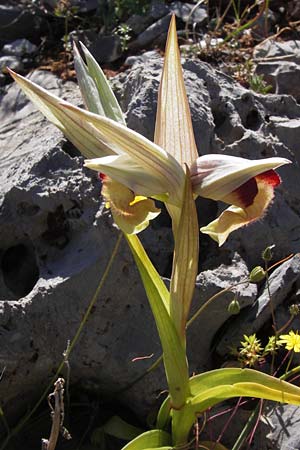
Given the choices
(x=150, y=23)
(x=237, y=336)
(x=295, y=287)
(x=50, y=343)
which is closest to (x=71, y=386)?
(x=50, y=343)

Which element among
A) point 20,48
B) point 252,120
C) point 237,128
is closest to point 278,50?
point 252,120

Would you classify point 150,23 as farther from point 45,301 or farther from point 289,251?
point 45,301

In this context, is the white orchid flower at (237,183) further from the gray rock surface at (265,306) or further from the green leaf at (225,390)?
the gray rock surface at (265,306)

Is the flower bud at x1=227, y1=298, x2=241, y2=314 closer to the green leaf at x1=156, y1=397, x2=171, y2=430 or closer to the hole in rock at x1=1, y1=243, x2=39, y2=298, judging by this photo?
the green leaf at x1=156, y1=397, x2=171, y2=430

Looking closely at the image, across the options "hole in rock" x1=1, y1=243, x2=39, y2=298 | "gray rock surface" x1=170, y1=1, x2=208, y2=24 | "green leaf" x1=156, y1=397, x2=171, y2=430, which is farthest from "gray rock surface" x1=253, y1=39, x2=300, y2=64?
"green leaf" x1=156, y1=397, x2=171, y2=430

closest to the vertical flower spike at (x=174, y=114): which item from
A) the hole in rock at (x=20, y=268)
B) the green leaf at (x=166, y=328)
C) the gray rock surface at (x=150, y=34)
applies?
the green leaf at (x=166, y=328)
